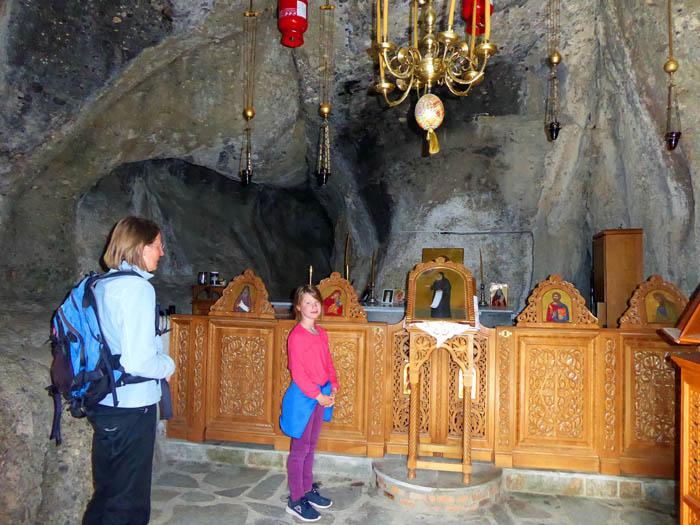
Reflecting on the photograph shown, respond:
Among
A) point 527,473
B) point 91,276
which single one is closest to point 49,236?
point 91,276

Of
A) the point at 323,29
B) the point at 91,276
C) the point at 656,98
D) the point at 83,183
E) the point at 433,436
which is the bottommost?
the point at 433,436

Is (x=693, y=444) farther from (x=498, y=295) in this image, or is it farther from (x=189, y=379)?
(x=498, y=295)

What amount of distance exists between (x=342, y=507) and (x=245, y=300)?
1845 millimetres

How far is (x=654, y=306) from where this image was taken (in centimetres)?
371

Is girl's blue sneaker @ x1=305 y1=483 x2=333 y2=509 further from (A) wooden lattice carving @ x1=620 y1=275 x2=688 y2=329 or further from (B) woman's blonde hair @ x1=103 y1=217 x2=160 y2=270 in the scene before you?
(A) wooden lattice carving @ x1=620 y1=275 x2=688 y2=329

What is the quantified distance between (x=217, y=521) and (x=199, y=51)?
489 centimetres

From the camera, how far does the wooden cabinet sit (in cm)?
487

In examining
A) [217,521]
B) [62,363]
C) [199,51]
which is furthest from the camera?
[199,51]

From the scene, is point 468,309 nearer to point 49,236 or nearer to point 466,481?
point 466,481

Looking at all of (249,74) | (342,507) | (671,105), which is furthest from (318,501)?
(249,74)

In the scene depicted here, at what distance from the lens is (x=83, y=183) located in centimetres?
541

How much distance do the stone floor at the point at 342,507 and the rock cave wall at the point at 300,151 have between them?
2.35 feet

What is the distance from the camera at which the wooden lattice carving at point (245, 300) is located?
4.22 meters

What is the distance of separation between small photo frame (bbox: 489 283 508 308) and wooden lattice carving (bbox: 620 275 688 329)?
2.46m
